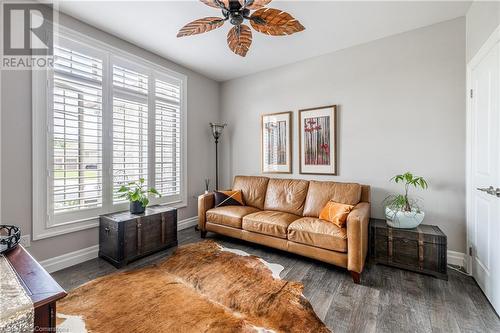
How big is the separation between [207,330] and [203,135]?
11.1 feet

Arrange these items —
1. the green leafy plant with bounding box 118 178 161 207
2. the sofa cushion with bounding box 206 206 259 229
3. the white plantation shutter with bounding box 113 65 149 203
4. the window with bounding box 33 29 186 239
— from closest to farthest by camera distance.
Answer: the window with bounding box 33 29 186 239, the green leafy plant with bounding box 118 178 161 207, the white plantation shutter with bounding box 113 65 149 203, the sofa cushion with bounding box 206 206 259 229

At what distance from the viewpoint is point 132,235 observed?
8.92 feet

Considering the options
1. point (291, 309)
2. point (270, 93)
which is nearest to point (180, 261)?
point (291, 309)

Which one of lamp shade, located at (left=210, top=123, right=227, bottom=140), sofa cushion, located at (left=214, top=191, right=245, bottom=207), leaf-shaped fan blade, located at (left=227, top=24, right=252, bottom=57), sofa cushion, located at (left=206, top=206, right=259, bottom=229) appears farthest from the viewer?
lamp shade, located at (left=210, top=123, right=227, bottom=140)

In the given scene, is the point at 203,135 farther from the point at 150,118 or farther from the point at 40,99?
the point at 40,99

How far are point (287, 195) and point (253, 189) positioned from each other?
64cm

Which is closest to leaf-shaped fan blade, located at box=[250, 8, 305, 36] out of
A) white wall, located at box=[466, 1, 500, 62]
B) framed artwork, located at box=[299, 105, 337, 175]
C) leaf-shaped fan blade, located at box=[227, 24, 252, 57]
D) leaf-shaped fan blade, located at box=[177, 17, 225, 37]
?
leaf-shaped fan blade, located at box=[227, 24, 252, 57]

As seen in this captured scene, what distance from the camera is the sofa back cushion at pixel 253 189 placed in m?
3.76

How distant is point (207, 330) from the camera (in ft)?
5.26

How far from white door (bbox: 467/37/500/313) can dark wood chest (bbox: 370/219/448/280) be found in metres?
0.28

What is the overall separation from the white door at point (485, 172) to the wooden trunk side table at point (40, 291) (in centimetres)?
295

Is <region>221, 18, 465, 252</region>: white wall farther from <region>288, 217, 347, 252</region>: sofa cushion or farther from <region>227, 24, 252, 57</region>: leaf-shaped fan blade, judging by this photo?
<region>227, 24, 252, 57</region>: leaf-shaped fan blade

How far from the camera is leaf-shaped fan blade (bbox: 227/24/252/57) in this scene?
1.99 meters

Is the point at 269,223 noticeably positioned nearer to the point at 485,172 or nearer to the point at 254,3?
the point at 485,172
